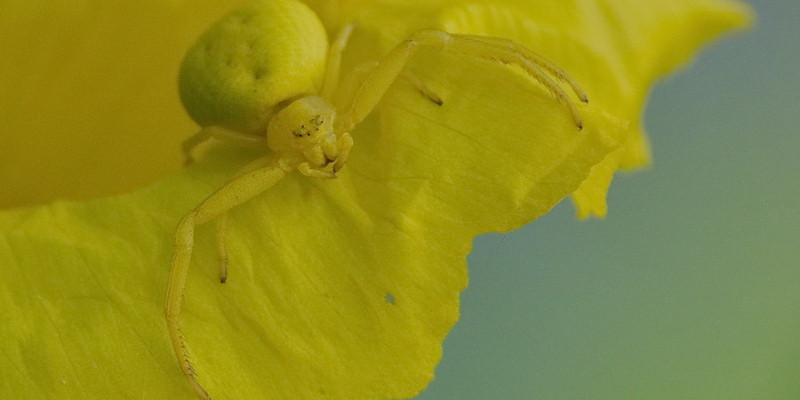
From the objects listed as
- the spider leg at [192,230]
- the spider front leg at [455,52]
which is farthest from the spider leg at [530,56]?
the spider leg at [192,230]

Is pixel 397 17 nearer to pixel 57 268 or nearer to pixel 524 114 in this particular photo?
pixel 524 114

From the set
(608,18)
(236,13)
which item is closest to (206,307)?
(236,13)

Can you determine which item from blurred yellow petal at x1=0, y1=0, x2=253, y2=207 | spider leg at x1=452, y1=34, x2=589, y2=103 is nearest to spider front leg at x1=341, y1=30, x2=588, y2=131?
spider leg at x1=452, y1=34, x2=589, y2=103

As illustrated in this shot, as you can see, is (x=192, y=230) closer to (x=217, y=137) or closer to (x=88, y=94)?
(x=217, y=137)

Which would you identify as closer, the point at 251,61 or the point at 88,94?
the point at 251,61

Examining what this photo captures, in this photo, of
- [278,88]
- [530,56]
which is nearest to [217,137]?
[278,88]

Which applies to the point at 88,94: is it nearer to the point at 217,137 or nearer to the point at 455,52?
the point at 217,137

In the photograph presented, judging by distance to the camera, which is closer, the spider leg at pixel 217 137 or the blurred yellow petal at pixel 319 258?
the blurred yellow petal at pixel 319 258

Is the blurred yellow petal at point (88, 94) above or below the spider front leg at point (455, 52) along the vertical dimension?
below

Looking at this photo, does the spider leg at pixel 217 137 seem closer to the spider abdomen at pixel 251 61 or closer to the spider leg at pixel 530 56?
the spider abdomen at pixel 251 61
